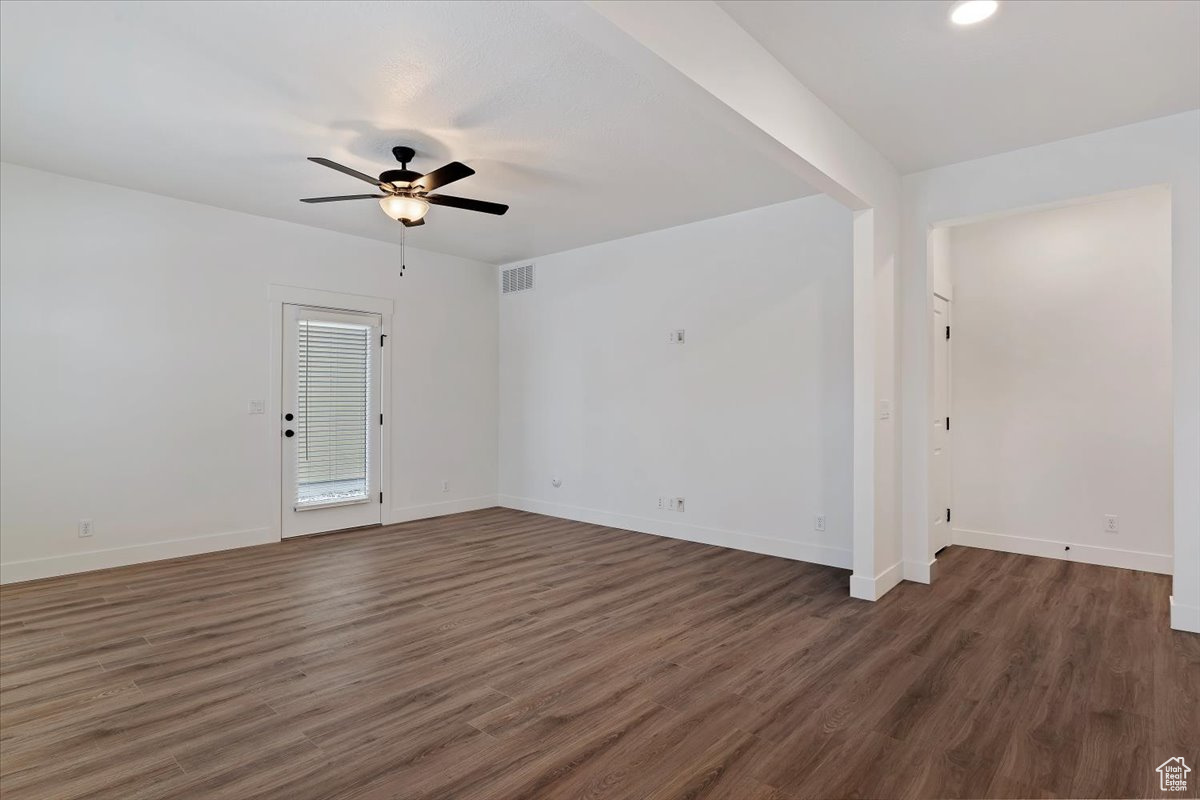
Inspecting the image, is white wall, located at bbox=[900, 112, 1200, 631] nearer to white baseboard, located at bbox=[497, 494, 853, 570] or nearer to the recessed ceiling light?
white baseboard, located at bbox=[497, 494, 853, 570]

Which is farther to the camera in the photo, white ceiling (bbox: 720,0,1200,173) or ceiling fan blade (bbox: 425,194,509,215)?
ceiling fan blade (bbox: 425,194,509,215)

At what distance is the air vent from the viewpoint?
24.1 ft

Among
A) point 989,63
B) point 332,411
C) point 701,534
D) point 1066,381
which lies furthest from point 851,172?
point 332,411

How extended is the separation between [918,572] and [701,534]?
74.9 inches

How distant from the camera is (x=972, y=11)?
2586 millimetres

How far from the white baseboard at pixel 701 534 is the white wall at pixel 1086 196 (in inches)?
25.5

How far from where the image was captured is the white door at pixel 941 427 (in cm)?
502

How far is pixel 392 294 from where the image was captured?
658 cm

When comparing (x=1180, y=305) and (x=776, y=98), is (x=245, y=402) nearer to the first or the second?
(x=776, y=98)

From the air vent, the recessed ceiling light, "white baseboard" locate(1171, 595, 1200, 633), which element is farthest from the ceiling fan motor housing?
"white baseboard" locate(1171, 595, 1200, 633)

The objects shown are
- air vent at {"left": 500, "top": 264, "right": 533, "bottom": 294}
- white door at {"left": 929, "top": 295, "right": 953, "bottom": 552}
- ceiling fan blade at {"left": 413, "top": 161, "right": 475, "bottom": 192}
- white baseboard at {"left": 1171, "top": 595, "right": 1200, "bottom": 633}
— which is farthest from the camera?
air vent at {"left": 500, "top": 264, "right": 533, "bottom": 294}

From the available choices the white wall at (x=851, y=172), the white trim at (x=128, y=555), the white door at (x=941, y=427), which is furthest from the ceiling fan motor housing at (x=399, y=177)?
the white door at (x=941, y=427)

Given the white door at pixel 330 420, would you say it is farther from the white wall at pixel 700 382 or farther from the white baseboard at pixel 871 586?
the white baseboard at pixel 871 586

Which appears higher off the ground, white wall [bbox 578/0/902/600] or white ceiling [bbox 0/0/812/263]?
white ceiling [bbox 0/0/812/263]
